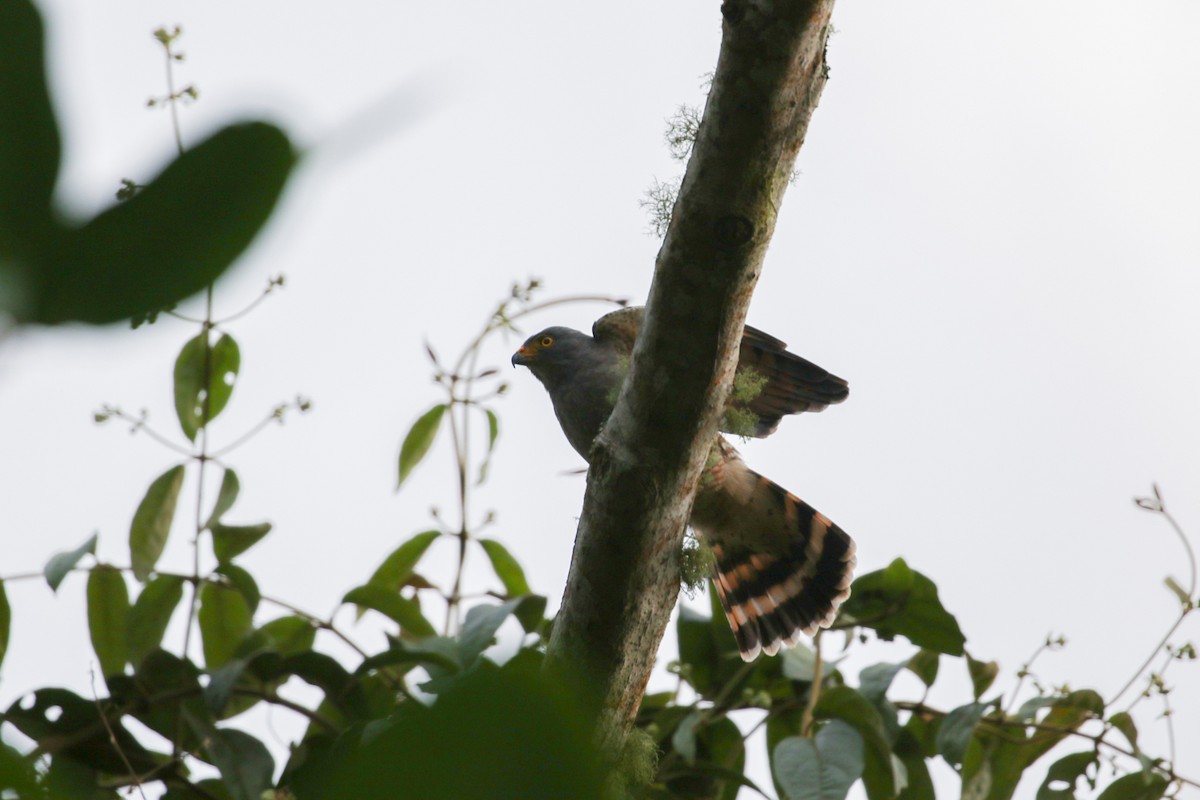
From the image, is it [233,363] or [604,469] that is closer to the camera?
[604,469]

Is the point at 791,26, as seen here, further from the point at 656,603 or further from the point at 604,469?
the point at 656,603

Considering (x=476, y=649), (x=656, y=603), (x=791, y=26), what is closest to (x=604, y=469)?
(x=656, y=603)

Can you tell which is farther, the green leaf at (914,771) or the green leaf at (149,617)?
the green leaf at (914,771)

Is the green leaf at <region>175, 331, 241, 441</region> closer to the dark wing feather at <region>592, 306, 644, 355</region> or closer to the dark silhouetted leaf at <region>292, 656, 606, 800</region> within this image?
the dark wing feather at <region>592, 306, 644, 355</region>

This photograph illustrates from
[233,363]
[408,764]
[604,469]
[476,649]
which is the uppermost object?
[233,363]

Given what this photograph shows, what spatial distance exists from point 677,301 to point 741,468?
2100mm

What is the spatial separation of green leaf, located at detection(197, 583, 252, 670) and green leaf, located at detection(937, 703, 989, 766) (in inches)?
89.6

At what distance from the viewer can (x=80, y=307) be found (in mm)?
418

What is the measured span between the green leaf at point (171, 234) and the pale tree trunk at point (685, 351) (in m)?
1.87

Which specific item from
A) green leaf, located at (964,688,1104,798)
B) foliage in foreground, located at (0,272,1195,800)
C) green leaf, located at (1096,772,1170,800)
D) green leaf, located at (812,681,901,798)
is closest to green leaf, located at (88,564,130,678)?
foliage in foreground, located at (0,272,1195,800)

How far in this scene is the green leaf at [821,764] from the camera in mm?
3107

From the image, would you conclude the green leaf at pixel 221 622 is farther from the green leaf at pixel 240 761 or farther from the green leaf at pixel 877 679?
the green leaf at pixel 877 679

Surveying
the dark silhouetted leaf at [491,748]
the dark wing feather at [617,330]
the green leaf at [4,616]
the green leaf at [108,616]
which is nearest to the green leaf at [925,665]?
the dark wing feather at [617,330]

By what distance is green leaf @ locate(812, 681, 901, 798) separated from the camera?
3506 millimetres
